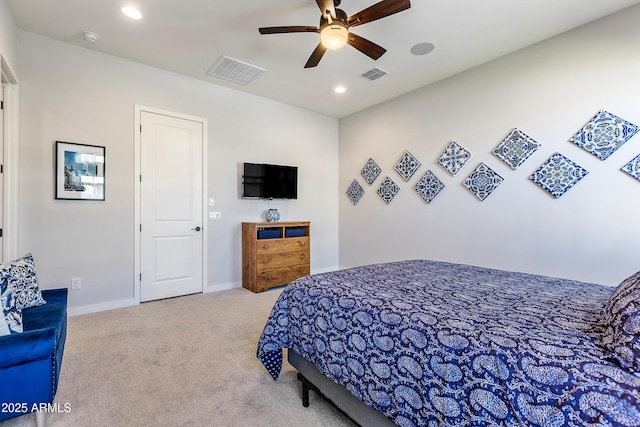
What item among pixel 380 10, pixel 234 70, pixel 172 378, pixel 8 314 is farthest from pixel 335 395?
pixel 234 70

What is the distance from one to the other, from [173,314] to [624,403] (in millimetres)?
3505

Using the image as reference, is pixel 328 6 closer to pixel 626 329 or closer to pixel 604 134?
pixel 626 329

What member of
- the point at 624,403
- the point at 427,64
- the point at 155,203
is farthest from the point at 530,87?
the point at 155,203

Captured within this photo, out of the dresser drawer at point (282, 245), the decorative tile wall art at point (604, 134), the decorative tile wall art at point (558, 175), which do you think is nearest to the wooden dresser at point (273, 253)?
the dresser drawer at point (282, 245)

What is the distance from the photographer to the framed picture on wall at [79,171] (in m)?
3.09

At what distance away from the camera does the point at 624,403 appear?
0.73 metres

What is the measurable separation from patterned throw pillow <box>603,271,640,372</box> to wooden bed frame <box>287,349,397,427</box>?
0.82m

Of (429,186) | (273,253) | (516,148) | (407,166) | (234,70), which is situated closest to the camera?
(516,148)

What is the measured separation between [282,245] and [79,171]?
8.37ft

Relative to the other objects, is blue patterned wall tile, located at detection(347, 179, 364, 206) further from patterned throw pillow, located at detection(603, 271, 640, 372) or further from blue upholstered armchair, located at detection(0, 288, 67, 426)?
blue upholstered armchair, located at detection(0, 288, 67, 426)

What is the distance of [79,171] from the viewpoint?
320 cm

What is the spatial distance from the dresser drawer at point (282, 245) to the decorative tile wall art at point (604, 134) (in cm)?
349

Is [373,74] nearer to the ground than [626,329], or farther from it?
farther from it

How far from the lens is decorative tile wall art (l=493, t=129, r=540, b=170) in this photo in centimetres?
322
